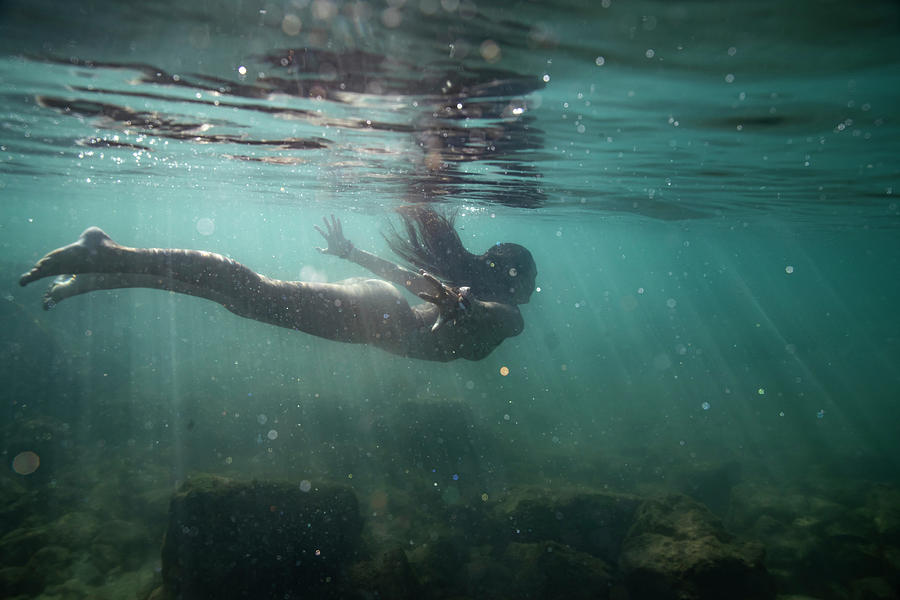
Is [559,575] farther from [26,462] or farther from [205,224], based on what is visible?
[205,224]

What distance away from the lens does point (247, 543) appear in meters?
7.43

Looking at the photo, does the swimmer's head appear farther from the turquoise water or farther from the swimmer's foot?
the swimmer's foot

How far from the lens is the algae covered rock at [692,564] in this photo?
673 cm

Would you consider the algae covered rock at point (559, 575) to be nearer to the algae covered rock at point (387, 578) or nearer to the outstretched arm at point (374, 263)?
the algae covered rock at point (387, 578)

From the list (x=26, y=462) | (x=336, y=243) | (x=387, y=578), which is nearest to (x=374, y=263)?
(x=336, y=243)

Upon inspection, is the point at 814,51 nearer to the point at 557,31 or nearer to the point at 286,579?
the point at 557,31

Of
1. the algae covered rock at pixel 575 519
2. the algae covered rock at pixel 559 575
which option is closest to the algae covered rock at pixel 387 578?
the algae covered rock at pixel 559 575

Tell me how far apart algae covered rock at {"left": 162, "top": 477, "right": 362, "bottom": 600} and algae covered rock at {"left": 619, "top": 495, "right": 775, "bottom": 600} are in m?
5.26

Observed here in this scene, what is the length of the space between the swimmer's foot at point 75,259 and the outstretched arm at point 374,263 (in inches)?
163

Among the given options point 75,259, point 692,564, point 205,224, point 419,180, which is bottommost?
point 692,564

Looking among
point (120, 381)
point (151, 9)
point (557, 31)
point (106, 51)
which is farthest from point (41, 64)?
point (120, 381)

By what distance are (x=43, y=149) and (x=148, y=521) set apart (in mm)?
14908

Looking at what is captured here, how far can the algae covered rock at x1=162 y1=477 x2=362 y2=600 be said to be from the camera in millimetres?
7117

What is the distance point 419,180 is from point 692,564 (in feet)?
48.9
